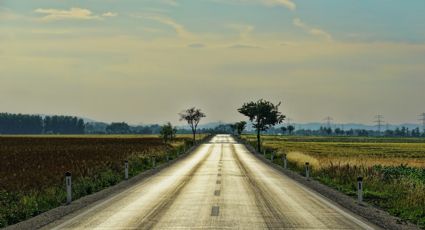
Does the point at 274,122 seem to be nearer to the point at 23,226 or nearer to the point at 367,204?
the point at 367,204

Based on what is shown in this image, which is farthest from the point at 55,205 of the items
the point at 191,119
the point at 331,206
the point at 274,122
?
the point at 191,119

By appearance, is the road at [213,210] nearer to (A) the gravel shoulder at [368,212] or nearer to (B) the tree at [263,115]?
(A) the gravel shoulder at [368,212]

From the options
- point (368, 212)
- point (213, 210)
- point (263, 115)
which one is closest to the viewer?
point (213, 210)

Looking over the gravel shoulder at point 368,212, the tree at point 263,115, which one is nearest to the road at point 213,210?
the gravel shoulder at point 368,212

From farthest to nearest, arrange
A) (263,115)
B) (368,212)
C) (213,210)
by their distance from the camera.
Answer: (263,115) < (368,212) < (213,210)

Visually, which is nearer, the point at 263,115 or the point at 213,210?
the point at 213,210

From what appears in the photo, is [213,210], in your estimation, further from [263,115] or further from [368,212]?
[263,115]

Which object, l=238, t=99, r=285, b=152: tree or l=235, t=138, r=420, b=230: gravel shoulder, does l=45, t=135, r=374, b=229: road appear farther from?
l=238, t=99, r=285, b=152: tree

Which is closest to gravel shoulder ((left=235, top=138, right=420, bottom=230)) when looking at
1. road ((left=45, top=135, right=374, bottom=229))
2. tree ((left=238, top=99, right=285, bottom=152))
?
road ((left=45, top=135, right=374, bottom=229))

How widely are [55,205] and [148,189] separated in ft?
17.2

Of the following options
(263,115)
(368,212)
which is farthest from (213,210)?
(263,115)

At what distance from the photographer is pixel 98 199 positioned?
18.0 metres

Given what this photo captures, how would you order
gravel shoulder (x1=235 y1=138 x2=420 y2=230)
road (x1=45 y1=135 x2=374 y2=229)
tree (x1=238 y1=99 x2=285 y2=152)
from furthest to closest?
tree (x1=238 y1=99 x2=285 y2=152) < gravel shoulder (x1=235 y1=138 x2=420 y2=230) < road (x1=45 y1=135 x2=374 y2=229)

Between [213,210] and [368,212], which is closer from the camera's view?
[213,210]
